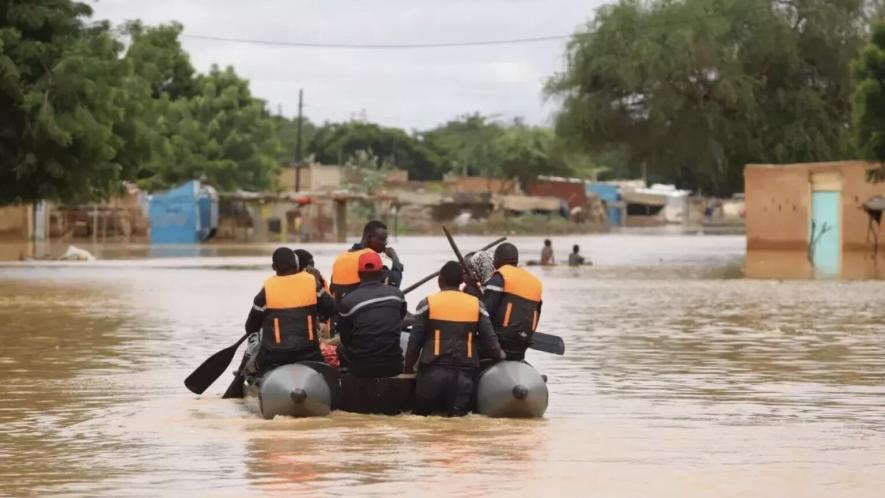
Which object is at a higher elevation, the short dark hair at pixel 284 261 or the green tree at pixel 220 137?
the green tree at pixel 220 137

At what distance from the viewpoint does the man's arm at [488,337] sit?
46.1ft

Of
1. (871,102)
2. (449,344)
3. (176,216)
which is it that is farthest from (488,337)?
(176,216)

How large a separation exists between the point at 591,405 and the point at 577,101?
51.8m

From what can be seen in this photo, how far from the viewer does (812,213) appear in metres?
55.9

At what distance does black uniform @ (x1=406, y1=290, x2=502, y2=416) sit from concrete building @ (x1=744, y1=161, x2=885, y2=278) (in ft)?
122

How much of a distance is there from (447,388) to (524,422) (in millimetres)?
640

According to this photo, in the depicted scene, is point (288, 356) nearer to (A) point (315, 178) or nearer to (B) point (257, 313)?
(B) point (257, 313)

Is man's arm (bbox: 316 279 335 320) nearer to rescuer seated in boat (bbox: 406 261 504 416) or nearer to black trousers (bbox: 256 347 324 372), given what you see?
black trousers (bbox: 256 347 324 372)

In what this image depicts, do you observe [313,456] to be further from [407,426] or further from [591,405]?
[591,405]

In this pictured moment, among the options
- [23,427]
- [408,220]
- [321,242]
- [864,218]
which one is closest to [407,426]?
[23,427]

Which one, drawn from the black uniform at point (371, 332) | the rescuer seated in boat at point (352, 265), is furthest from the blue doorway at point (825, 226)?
the black uniform at point (371, 332)

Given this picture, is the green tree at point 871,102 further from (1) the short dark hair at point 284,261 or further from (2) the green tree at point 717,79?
(1) the short dark hair at point 284,261

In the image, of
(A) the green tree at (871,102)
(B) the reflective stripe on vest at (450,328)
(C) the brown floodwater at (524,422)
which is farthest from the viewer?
(A) the green tree at (871,102)

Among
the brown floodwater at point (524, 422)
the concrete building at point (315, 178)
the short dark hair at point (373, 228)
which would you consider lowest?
the brown floodwater at point (524, 422)
